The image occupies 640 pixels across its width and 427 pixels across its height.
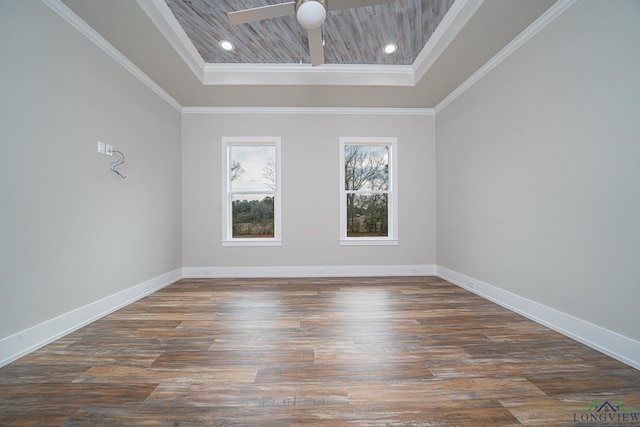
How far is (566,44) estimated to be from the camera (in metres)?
2.14

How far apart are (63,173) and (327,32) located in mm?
2871

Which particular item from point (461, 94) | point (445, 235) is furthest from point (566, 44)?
point (445, 235)

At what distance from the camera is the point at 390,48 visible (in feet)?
10.4

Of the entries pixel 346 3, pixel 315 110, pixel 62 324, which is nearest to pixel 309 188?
pixel 315 110

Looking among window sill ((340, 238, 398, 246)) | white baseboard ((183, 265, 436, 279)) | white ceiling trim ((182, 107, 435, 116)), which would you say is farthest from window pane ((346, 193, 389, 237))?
white ceiling trim ((182, 107, 435, 116))

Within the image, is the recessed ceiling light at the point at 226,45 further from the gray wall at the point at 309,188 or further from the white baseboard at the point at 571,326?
the white baseboard at the point at 571,326

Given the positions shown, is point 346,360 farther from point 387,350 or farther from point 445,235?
point 445,235

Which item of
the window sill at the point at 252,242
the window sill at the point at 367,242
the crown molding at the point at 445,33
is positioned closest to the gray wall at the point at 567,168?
the crown molding at the point at 445,33

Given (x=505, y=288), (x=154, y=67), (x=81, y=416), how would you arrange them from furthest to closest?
(x=154, y=67) < (x=505, y=288) < (x=81, y=416)

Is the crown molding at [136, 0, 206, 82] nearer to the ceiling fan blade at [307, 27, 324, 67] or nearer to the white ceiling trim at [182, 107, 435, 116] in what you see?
→ the white ceiling trim at [182, 107, 435, 116]

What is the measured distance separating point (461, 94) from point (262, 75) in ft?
8.96

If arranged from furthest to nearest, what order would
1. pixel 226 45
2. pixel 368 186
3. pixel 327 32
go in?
pixel 368 186 < pixel 226 45 < pixel 327 32

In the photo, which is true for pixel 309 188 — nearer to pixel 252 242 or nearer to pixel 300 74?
pixel 252 242

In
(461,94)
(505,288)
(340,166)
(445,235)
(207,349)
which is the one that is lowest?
(207,349)
